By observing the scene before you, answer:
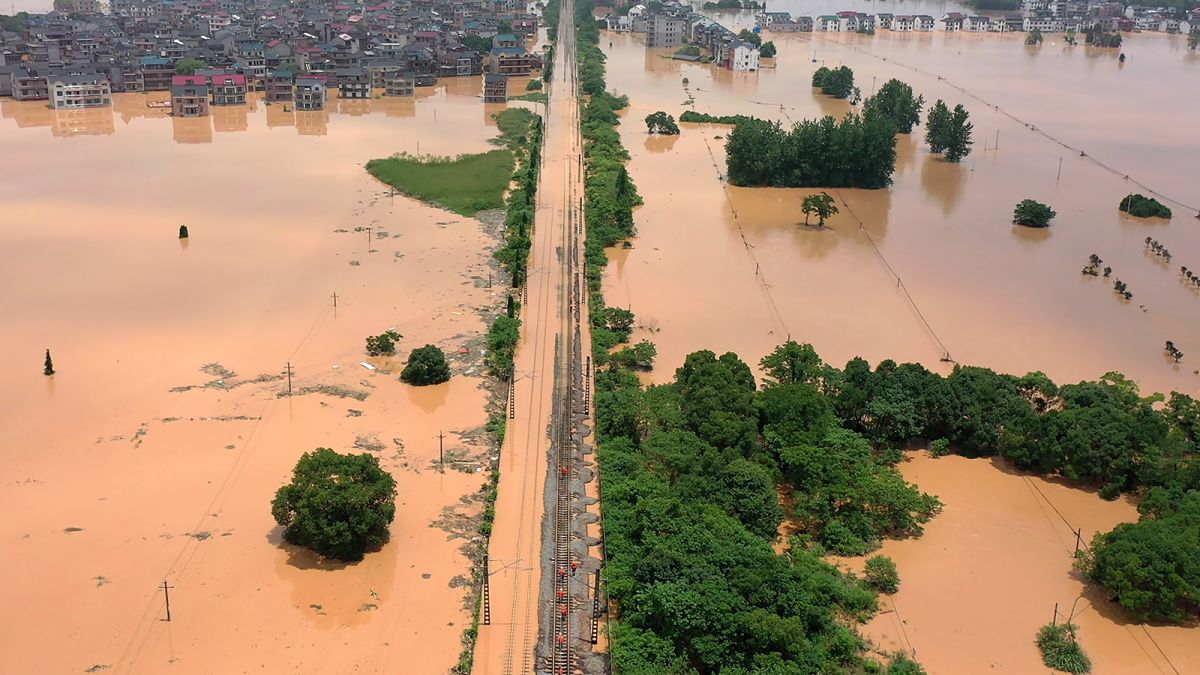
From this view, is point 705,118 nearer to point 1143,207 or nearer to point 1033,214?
point 1033,214

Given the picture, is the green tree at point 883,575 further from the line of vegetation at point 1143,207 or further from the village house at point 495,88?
the village house at point 495,88

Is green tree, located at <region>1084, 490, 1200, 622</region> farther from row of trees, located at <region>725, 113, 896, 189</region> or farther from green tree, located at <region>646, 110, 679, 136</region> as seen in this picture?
green tree, located at <region>646, 110, 679, 136</region>

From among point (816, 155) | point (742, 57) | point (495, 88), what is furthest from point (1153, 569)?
point (742, 57)

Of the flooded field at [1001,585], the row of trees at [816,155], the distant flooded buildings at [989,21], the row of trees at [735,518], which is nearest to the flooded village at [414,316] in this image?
the flooded field at [1001,585]

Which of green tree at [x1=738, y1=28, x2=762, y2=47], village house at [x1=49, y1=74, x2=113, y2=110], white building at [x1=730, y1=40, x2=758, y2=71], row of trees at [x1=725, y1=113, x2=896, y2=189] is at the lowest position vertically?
row of trees at [x1=725, y1=113, x2=896, y2=189]

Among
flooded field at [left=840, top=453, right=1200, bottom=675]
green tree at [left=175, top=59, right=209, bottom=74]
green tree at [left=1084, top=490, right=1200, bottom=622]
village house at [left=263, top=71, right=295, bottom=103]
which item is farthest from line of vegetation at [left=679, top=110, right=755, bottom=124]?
green tree at [left=1084, top=490, right=1200, bottom=622]

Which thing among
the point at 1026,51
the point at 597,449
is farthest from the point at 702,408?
the point at 1026,51
